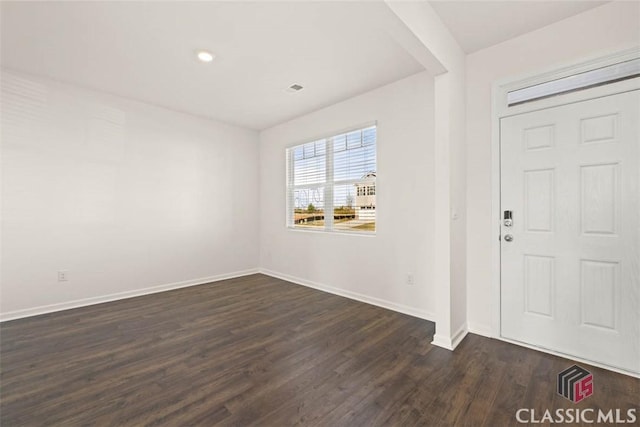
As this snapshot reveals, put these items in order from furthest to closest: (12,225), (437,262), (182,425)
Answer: (12,225), (437,262), (182,425)

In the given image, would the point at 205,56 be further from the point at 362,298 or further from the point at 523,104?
the point at 362,298

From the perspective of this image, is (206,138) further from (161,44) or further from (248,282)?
(248,282)

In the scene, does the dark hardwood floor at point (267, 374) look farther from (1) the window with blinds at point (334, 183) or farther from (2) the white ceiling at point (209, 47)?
(2) the white ceiling at point (209, 47)

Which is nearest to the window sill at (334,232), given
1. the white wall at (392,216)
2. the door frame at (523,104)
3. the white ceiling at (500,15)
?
the white wall at (392,216)

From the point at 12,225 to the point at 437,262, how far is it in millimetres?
4596

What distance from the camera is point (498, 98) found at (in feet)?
8.35

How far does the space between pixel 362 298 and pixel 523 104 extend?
2731 millimetres

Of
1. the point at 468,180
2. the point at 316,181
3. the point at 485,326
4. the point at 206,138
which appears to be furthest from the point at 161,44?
the point at 485,326

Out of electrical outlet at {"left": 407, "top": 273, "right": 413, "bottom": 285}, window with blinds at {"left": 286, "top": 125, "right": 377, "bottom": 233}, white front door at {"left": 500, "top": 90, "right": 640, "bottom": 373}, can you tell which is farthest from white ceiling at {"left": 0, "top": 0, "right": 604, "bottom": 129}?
electrical outlet at {"left": 407, "top": 273, "right": 413, "bottom": 285}

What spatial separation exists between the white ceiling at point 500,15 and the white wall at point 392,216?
0.65 m

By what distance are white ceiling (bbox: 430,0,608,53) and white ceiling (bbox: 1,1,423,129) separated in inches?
19.9

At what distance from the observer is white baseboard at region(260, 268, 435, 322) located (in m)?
3.07

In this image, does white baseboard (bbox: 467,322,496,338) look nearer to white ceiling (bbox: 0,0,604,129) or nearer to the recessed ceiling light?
white ceiling (bbox: 0,0,604,129)

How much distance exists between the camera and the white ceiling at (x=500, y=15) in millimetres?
2076
